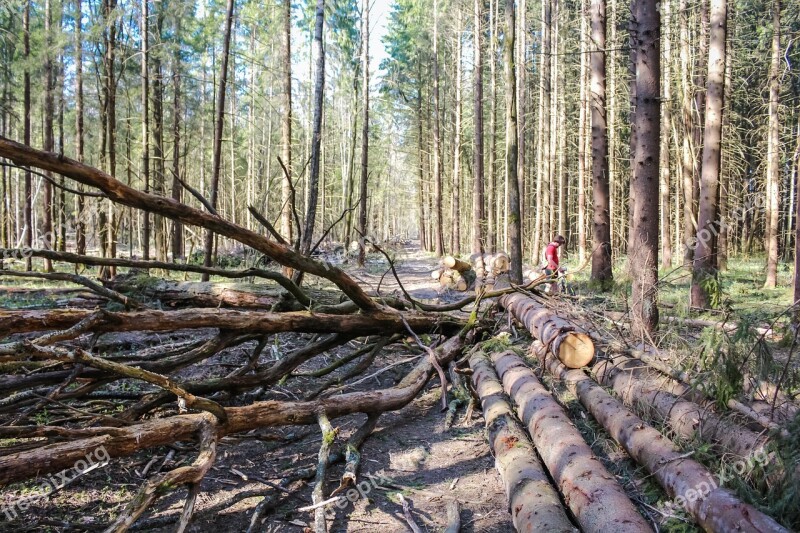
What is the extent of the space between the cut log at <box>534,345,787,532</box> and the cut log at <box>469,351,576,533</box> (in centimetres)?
71

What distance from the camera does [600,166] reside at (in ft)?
39.4

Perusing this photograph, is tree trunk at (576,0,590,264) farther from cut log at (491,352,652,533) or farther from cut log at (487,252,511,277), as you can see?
cut log at (491,352,652,533)

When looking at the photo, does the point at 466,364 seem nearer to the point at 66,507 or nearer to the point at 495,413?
the point at 495,413

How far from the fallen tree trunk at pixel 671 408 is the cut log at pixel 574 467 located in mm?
801

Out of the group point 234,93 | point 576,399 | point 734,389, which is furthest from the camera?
point 234,93

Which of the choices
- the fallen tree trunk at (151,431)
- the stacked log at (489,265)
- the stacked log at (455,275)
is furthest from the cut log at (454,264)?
the fallen tree trunk at (151,431)

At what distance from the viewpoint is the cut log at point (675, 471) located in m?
2.54

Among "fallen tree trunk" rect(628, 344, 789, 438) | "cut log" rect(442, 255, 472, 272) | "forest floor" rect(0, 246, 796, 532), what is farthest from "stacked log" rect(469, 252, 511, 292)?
"forest floor" rect(0, 246, 796, 532)

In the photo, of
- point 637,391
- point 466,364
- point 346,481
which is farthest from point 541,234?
point 346,481

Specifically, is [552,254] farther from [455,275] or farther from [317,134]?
[317,134]

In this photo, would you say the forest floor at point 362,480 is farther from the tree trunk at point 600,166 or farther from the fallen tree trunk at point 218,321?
the tree trunk at point 600,166

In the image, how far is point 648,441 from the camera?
11.9 feet

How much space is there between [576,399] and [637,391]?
82 centimetres

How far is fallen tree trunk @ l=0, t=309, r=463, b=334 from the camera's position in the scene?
10.4 feet
